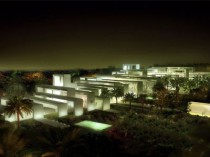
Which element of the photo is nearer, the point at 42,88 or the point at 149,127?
the point at 149,127

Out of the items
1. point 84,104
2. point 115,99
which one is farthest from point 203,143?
point 115,99

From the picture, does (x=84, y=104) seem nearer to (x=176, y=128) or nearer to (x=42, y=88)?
(x=42, y=88)

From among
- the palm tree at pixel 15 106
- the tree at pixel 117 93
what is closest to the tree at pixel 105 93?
the tree at pixel 117 93

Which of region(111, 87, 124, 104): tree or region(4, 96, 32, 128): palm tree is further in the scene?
region(111, 87, 124, 104): tree

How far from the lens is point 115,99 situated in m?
46.7

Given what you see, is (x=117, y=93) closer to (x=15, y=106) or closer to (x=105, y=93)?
(x=105, y=93)

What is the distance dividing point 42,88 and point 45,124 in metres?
17.8

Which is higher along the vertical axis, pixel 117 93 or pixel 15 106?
pixel 15 106

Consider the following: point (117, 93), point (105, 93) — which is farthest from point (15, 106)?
point (117, 93)

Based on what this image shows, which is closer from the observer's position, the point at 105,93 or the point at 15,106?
the point at 15,106

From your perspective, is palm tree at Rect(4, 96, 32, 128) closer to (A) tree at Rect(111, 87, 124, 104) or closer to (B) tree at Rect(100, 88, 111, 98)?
(B) tree at Rect(100, 88, 111, 98)

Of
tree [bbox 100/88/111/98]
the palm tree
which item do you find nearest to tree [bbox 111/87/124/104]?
tree [bbox 100/88/111/98]

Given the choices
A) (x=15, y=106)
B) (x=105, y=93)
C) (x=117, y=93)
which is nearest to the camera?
(x=15, y=106)

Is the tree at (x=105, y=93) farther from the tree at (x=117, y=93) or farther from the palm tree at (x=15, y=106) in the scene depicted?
the palm tree at (x=15, y=106)
